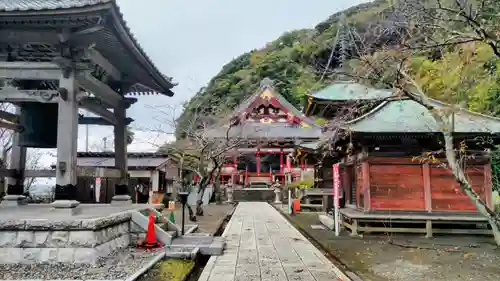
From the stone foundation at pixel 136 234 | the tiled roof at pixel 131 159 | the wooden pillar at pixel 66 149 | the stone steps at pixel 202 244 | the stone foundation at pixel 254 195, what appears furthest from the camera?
the stone foundation at pixel 254 195

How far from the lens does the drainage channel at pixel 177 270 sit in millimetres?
6371

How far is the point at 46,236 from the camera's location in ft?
22.5

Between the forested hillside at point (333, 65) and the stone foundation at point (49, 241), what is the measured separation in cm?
537

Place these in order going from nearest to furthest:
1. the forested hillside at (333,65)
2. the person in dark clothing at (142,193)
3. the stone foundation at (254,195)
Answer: the forested hillside at (333,65)
the person in dark clothing at (142,193)
the stone foundation at (254,195)

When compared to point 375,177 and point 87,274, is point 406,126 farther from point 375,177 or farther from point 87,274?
point 87,274

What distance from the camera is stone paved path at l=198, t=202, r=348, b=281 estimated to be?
6.74m

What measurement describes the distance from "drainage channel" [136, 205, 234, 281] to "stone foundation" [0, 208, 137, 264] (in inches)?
41.8

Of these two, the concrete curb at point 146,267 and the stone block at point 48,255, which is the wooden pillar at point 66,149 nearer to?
the stone block at point 48,255

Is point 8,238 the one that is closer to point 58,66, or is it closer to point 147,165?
point 58,66

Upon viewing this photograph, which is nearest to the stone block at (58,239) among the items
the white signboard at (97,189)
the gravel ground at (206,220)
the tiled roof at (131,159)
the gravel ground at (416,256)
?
the gravel ground at (416,256)

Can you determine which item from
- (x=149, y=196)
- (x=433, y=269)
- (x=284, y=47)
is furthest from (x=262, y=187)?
(x=284, y=47)

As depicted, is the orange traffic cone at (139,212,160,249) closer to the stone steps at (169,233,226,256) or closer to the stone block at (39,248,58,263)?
the stone steps at (169,233,226,256)

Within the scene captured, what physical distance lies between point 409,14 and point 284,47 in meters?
66.7

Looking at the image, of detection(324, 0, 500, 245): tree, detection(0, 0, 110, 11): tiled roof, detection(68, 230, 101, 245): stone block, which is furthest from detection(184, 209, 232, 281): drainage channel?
detection(0, 0, 110, 11): tiled roof
